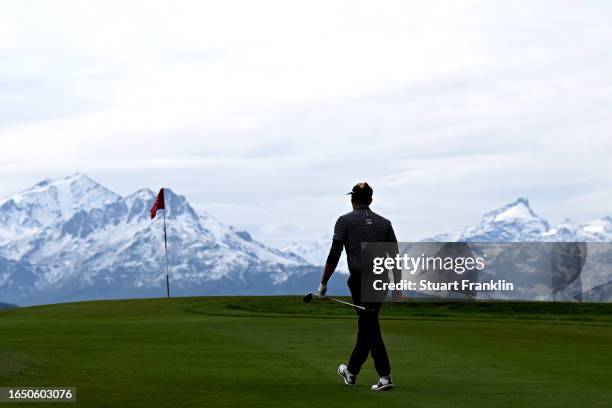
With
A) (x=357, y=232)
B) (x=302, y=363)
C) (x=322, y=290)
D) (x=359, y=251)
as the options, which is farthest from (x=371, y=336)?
(x=302, y=363)

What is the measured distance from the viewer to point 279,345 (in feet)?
93.5

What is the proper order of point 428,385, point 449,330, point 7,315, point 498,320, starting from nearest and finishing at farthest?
1. point 428,385
2. point 449,330
3. point 498,320
4. point 7,315

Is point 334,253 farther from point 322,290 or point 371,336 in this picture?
point 371,336

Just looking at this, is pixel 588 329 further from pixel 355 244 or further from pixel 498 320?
pixel 355 244

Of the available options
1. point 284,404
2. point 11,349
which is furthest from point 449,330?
point 284,404

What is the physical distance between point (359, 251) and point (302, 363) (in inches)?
218

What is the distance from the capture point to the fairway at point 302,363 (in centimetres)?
1723

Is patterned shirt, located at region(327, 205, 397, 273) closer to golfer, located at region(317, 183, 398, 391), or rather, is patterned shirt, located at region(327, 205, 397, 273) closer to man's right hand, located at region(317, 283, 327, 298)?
golfer, located at region(317, 183, 398, 391)

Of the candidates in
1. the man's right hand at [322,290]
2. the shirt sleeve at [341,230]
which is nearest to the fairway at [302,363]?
the man's right hand at [322,290]

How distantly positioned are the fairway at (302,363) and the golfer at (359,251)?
0.56 m

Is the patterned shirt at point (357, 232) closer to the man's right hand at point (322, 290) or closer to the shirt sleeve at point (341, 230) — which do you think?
the shirt sleeve at point (341, 230)

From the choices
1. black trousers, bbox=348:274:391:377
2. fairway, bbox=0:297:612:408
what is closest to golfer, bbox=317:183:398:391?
black trousers, bbox=348:274:391:377

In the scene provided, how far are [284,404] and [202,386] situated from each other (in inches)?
98.0

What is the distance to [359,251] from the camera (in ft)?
60.0
